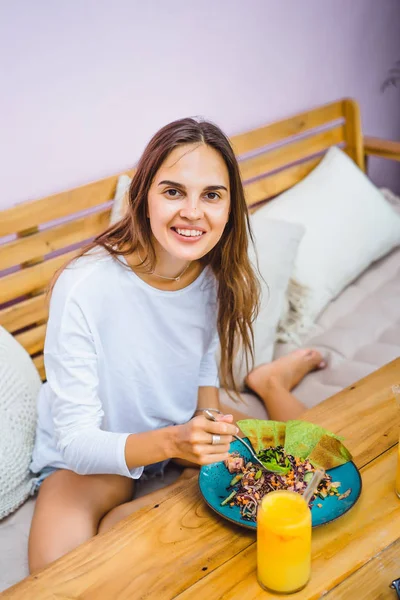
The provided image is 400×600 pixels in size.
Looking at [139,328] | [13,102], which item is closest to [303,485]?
[139,328]

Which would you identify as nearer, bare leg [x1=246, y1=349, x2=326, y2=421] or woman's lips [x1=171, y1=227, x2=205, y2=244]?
woman's lips [x1=171, y1=227, x2=205, y2=244]

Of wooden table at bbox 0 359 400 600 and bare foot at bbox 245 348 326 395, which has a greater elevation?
wooden table at bbox 0 359 400 600

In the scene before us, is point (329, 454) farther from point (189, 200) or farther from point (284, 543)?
point (189, 200)

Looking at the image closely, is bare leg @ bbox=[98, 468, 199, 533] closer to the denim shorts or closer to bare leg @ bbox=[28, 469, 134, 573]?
bare leg @ bbox=[28, 469, 134, 573]

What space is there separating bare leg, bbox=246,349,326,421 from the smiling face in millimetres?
578

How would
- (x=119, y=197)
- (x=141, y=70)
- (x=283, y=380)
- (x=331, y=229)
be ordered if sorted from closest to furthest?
1. (x=283, y=380)
2. (x=119, y=197)
3. (x=141, y=70)
4. (x=331, y=229)

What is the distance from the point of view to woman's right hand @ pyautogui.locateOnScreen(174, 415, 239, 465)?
1.17 metres

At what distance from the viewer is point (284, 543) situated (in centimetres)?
100

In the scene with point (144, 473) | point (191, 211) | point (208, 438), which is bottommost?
point (144, 473)

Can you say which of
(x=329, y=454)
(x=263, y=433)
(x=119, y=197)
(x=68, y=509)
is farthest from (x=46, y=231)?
(x=329, y=454)

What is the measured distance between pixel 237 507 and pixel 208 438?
4.8 inches

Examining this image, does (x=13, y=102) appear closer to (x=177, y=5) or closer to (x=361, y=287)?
(x=177, y=5)

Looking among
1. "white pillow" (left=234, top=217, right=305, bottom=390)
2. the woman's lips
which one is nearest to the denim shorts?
"white pillow" (left=234, top=217, right=305, bottom=390)

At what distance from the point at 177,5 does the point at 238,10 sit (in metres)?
0.29
